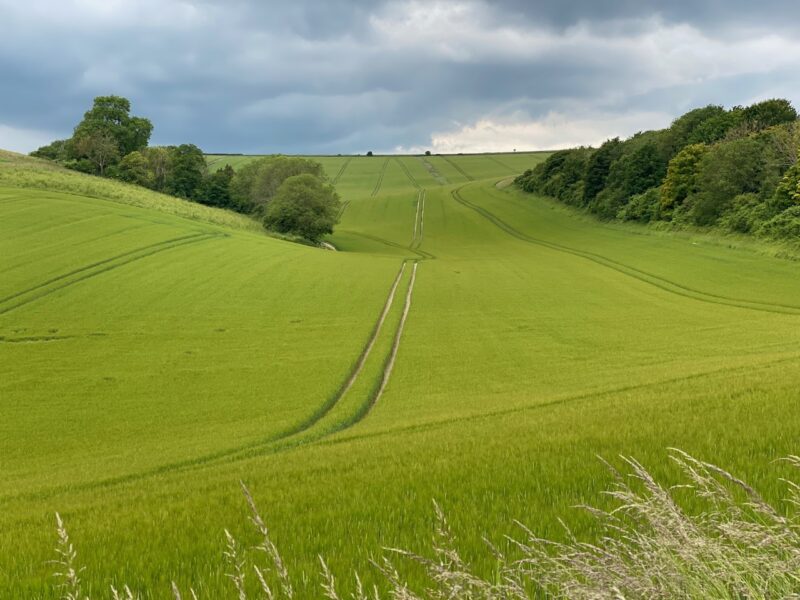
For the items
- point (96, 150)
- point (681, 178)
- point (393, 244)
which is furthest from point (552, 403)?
point (96, 150)

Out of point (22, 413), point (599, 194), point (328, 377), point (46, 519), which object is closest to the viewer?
point (46, 519)

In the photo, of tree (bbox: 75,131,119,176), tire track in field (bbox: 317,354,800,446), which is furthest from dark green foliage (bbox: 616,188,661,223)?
tree (bbox: 75,131,119,176)

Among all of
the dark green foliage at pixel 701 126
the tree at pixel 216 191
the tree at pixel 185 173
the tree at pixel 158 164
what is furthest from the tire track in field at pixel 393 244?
the dark green foliage at pixel 701 126

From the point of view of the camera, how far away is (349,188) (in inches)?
6762

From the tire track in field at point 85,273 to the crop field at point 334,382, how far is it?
0.31 meters

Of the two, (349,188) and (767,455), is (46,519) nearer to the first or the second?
(767,455)

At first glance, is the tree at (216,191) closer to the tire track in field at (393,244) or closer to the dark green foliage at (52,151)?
the tire track in field at (393,244)

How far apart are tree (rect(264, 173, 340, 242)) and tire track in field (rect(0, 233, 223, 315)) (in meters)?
23.6

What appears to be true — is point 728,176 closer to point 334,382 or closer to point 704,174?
point 704,174

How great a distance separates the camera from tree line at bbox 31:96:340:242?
332ft

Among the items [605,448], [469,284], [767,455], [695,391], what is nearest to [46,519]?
[605,448]

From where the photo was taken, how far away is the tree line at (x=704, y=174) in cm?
6444

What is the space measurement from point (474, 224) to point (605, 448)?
98515 mm

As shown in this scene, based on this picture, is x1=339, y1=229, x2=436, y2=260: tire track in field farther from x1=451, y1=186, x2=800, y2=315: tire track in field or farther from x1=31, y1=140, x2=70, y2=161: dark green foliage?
x1=31, y1=140, x2=70, y2=161: dark green foliage
